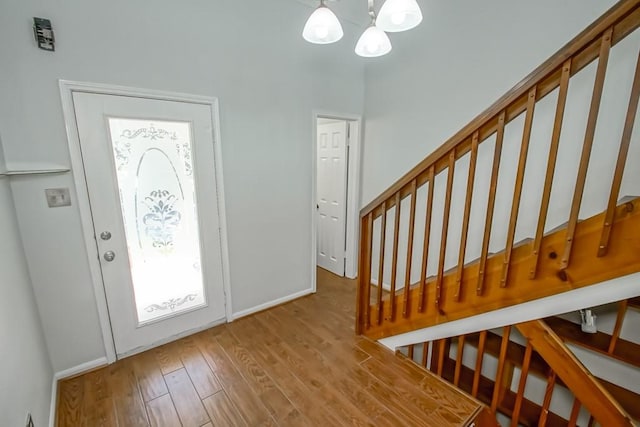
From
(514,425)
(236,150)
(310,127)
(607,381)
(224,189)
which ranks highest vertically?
(310,127)

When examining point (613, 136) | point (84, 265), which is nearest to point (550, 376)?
point (613, 136)

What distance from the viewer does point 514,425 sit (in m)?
1.68

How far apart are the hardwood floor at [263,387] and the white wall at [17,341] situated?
0.34 meters

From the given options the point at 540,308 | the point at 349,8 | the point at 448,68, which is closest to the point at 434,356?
the point at 540,308

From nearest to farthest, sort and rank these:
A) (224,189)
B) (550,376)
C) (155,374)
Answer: (550,376)
(155,374)
(224,189)

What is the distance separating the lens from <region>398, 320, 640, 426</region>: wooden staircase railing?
1.40m

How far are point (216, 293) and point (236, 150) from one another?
128 cm

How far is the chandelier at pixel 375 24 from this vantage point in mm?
1321

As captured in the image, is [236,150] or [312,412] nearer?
[312,412]

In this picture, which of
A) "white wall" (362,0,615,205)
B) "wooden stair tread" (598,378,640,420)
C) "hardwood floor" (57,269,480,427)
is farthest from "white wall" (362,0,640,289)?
"hardwood floor" (57,269,480,427)

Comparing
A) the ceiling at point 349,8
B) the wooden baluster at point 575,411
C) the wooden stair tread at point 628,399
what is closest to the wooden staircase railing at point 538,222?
the wooden baluster at point 575,411

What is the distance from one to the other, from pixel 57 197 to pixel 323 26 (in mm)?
1921

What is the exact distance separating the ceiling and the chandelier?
113 centimetres

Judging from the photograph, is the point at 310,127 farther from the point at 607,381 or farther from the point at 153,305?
the point at 607,381
